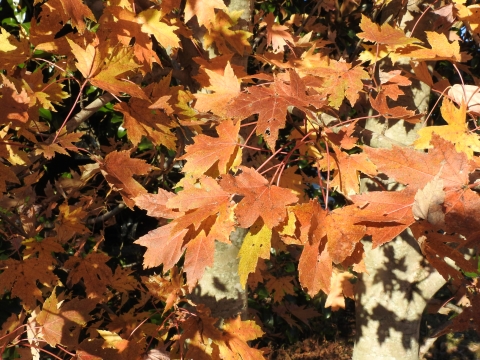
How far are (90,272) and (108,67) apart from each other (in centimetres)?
102

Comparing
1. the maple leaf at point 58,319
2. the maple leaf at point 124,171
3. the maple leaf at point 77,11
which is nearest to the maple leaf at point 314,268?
the maple leaf at point 124,171

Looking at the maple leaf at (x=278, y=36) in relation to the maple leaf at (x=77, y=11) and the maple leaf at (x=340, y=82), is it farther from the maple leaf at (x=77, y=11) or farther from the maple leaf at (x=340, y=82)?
the maple leaf at (x=77, y=11)

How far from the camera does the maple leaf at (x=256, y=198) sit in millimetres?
828

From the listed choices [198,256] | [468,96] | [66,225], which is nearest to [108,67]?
[198,256]

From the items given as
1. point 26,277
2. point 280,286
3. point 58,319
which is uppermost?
point 58,319

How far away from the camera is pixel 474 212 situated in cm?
69

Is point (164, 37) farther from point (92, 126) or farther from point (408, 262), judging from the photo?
point (92, 126)

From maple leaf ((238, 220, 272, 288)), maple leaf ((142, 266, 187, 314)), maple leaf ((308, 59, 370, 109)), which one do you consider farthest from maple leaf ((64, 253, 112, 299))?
maple leaf ((308, 59, 370, 109))

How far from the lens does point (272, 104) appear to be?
0.96m

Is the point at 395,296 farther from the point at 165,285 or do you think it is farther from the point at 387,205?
the point at 387,205

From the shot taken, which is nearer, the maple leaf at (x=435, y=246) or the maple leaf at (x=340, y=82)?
the maple leaf at (x=435, y=246)

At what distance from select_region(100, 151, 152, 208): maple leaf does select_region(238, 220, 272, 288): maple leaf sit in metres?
0.42

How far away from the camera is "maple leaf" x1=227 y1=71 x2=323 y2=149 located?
3.04ft

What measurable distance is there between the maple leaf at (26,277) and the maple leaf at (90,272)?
200 mm
